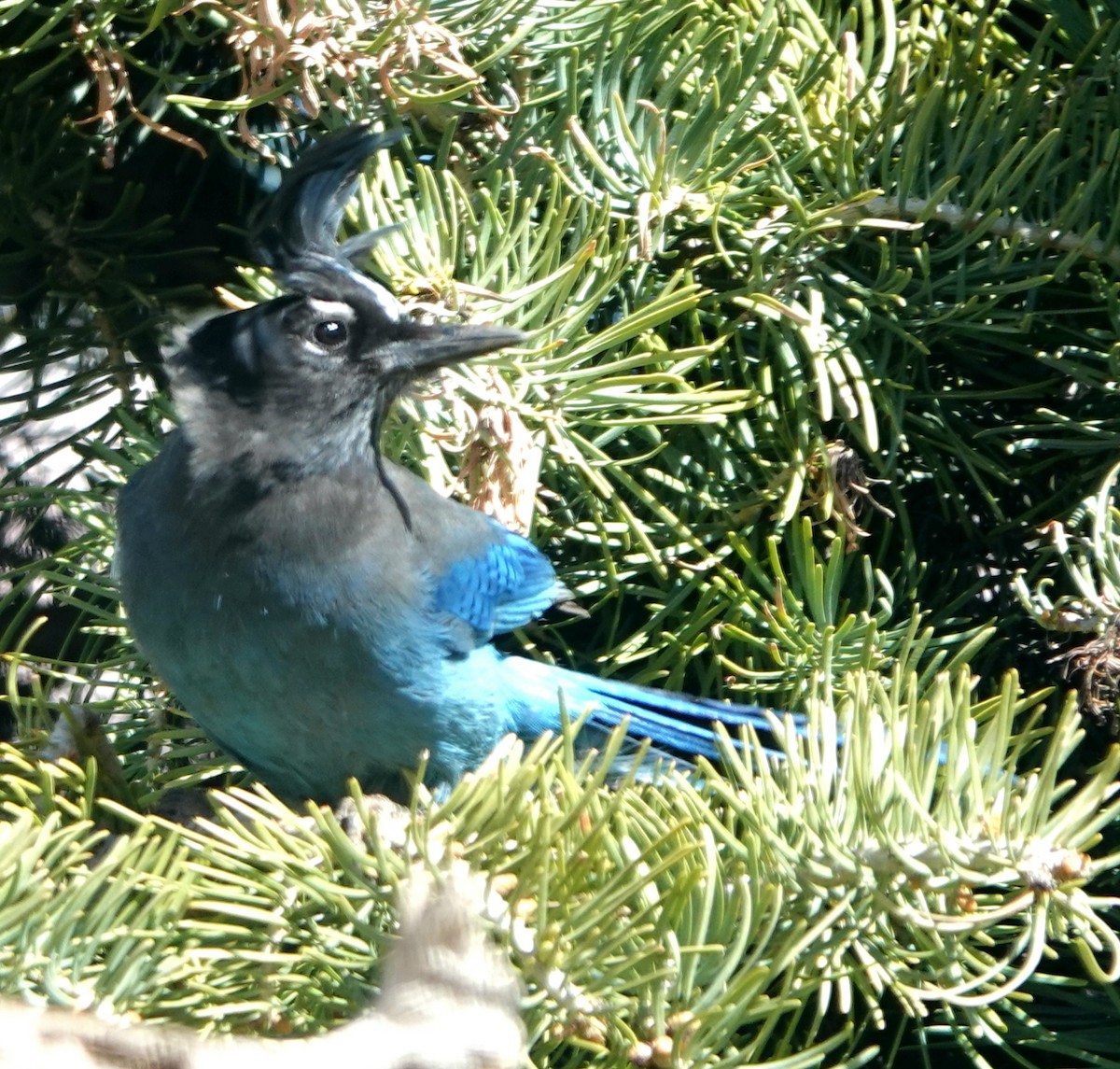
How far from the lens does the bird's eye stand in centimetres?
144

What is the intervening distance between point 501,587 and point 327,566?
0.17m

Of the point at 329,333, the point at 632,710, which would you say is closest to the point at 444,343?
the point at 329,333

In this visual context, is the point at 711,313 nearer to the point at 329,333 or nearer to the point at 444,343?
the point at 444,343

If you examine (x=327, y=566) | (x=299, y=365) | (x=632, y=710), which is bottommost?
(x=632, y=710)

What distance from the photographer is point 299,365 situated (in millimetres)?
1463

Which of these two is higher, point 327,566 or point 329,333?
point 329,333

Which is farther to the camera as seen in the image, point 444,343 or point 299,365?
point 299,365

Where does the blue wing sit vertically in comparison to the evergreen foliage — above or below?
below

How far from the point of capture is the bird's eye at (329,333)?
1438 mm

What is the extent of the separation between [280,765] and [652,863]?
635 millimetres

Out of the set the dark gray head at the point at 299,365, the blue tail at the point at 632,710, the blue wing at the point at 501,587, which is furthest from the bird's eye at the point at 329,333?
the blue tail at the point at 632,710

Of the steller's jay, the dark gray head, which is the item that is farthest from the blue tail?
the dark gray head

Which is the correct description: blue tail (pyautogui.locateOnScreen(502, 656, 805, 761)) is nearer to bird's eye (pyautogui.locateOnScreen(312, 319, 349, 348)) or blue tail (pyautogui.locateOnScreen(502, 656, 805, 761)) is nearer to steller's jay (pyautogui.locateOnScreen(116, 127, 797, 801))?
steller's jay (pyautogui.locateOnScreen(116, 127, 797, 801))

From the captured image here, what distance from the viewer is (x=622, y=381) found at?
1258 millimetres
